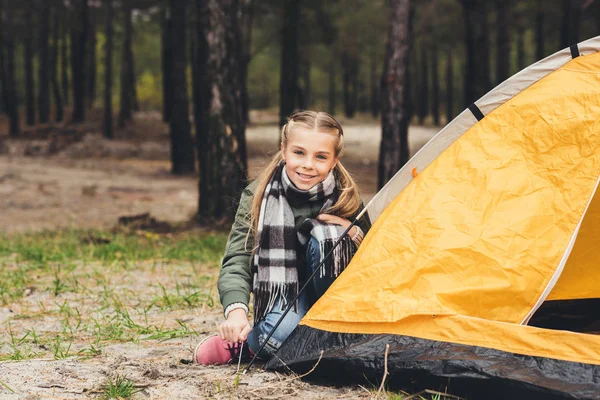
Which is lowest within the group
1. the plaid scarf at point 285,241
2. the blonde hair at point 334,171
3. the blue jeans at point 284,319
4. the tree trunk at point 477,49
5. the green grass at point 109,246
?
the green grass at point 109,246

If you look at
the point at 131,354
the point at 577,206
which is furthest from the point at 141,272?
the point at 577,206

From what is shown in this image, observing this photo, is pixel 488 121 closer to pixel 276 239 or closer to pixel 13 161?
pixel 276 239

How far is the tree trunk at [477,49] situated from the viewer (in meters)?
13.6

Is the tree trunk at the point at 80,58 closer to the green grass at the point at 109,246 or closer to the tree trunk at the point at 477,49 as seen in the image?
the tree trunk at the point at 477,49

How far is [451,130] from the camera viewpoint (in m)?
3.39

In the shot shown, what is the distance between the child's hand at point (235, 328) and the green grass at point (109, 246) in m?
3.27

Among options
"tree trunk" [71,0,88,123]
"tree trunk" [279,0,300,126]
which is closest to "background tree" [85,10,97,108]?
"tree trunk" [71,0,88,123]

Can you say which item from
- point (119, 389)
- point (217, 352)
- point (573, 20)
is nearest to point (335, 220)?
point (217, 352)

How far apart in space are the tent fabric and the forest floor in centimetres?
31

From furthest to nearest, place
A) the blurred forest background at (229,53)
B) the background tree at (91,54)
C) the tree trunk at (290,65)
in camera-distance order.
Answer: the background tree at (91,54)
the tree trunk at (290,65)
the blurred forest background at (229,53)

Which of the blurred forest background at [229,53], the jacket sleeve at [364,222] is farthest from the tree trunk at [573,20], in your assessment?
the jacket sleeve at [364,222]

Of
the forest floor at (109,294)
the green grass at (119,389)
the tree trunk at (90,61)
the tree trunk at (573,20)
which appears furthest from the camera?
the tree trunk at (90,61)

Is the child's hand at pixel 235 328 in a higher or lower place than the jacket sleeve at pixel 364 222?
lower

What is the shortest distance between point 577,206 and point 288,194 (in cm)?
127
